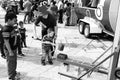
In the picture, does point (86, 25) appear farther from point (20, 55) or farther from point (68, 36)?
point (20, 55)

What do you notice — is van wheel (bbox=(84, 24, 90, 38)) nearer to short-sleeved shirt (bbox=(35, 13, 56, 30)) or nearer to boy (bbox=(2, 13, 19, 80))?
short-sleeved shirt (bbox=(35, 13, 56, 30))

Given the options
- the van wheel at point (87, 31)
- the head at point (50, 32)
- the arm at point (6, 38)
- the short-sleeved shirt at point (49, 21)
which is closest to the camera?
the arm at point (6, 38)

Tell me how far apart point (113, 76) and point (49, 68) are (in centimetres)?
255

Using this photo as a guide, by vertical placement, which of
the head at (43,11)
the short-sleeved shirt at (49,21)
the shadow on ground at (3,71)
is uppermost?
the head at (43,11)

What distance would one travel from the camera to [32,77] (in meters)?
5.04

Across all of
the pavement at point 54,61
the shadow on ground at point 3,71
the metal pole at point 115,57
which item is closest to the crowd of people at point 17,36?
the pavement at point 54,61

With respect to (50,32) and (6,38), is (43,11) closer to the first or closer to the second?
(50,32)

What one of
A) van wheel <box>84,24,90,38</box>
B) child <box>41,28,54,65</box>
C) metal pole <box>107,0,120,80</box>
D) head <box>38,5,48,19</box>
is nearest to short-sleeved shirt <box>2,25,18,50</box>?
child <box>41,28,54,65</box>

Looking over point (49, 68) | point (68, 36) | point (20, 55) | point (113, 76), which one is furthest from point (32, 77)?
point (68, 36)

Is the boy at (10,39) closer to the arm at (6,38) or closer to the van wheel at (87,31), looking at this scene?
the arm at (6,38)

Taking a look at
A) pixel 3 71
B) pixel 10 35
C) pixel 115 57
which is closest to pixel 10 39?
pixel 10 35

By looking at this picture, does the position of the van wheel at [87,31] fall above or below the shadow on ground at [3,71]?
above

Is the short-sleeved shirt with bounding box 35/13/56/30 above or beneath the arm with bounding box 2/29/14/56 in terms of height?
above

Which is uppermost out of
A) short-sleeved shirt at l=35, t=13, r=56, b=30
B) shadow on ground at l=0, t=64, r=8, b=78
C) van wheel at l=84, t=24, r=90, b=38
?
short-sleeved shirt at l=35, t=13, r=56, b=30
